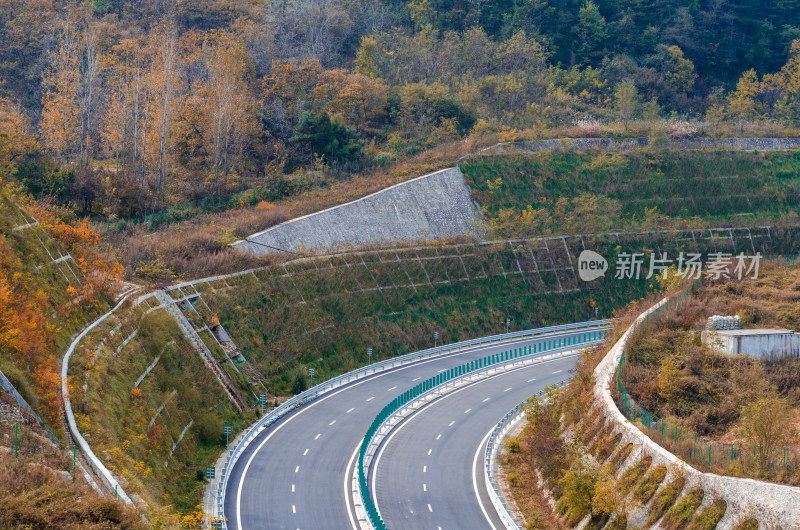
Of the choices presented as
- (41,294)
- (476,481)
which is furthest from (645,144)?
(41,294)

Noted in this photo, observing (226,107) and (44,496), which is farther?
(226,107)

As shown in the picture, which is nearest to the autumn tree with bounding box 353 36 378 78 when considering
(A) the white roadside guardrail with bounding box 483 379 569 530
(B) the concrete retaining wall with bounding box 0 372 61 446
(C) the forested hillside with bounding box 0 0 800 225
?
(C) the forested hillside with bounding box 0 0 800 225

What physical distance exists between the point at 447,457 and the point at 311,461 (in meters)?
6.40

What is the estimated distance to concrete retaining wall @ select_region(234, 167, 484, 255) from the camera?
6112 centimetres

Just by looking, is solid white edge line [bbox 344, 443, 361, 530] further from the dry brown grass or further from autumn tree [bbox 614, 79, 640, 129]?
autumn tree [bbox 614, 79, 640, 129]

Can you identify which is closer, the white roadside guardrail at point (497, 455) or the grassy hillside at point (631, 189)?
the white roadside guardrail at point (497, 455)

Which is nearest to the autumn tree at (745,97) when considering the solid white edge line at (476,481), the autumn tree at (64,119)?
the solid white edge line at (476,481)

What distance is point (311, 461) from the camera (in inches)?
1560

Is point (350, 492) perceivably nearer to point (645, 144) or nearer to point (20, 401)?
point (20, 401)

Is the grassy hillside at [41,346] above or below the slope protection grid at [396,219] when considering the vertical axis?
above

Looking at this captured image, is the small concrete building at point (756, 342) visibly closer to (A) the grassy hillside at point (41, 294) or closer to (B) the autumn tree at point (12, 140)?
(A) the grassy hillside at point (41, 294)

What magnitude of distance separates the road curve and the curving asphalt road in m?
1.19

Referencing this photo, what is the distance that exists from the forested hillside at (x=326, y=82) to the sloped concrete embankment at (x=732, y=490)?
41.4 meters

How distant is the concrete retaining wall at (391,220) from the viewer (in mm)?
61125
